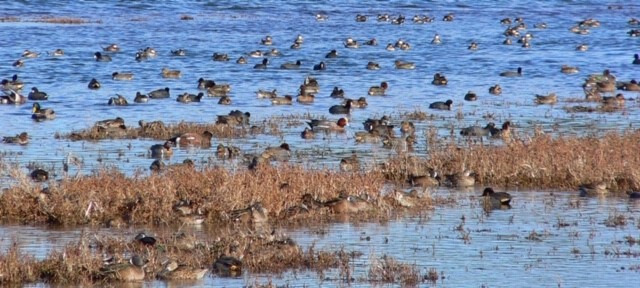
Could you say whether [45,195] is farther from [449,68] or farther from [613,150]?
[449,68]

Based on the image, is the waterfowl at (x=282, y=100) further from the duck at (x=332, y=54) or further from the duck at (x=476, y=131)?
the duck at (x=332, y=54)

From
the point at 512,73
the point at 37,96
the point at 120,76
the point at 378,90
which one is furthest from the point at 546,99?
the point at 120,76

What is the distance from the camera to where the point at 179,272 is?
1268 centimetres

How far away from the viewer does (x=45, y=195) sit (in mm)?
16016

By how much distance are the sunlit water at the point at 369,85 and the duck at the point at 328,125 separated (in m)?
0.27

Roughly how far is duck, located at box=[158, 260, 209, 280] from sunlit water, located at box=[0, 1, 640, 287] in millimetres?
206

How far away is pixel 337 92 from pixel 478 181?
47.8 ft

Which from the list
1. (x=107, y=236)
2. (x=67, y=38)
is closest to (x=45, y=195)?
(x=107, y=236)

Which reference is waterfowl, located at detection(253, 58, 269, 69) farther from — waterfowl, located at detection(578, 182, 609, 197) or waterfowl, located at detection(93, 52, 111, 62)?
waterfowl, located at detection(578, 182, 609, 197)

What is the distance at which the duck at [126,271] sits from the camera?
41.0 ft

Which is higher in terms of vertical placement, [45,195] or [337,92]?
[45,195]

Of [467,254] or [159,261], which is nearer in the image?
[159,261]

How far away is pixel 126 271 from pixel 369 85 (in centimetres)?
2524

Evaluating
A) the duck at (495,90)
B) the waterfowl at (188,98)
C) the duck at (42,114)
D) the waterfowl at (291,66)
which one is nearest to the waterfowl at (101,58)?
the waterfowl at (291,66)
